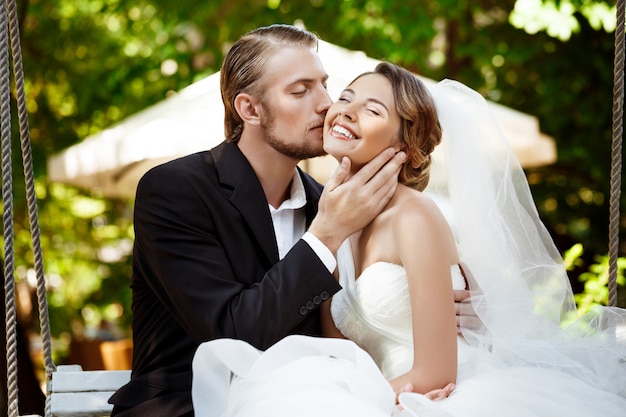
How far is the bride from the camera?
101 inches

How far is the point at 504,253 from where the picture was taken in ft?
10.3

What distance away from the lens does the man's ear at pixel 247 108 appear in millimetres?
3299

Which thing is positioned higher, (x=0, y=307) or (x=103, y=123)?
(x=103, y=123)

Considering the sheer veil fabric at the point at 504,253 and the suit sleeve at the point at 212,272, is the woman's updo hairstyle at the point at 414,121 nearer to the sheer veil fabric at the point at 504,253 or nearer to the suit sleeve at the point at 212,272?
the sheer veil fabric at the point at 504,253

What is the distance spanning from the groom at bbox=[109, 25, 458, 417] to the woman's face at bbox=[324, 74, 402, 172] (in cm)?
6

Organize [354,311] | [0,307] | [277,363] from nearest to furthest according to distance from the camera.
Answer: [277,363], [354,311], [0,307]

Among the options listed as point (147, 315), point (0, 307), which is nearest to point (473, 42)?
point (0, 307)

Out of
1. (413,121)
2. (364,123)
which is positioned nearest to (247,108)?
A: (364,123)

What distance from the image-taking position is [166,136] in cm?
605

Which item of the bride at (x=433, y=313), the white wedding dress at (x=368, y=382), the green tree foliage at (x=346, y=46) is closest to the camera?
the white wedding dress at (x=368, y=382)

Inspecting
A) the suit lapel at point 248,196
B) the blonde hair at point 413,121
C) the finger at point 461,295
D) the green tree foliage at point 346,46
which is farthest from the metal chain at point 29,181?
the green tree foliage at point 346,46

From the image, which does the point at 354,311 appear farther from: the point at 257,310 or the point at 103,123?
the point at 103,123

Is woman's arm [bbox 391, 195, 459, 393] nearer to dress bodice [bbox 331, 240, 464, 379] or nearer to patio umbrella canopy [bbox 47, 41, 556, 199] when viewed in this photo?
dress bodice [bbox 331, 240, 464, 379]

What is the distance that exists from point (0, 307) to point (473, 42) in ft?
16.6
